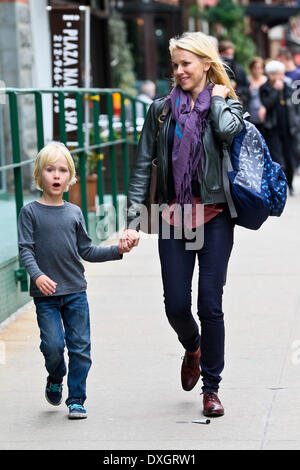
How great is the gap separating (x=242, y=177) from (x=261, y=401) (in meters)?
1.17

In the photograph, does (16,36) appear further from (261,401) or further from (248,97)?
(261,401)

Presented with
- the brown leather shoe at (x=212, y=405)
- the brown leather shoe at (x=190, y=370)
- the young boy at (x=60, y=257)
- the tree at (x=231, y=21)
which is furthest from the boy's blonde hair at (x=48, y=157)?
the tree at (x=231, y=21)

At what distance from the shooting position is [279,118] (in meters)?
14.9

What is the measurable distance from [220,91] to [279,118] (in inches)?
387

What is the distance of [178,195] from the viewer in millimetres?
5176

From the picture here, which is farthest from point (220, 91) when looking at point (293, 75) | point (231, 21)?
point (231, 21)

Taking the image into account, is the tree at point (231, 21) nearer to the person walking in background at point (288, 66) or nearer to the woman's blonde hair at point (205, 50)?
the person walking in background at point (288, 66)

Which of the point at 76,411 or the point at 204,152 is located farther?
the point at 76,411

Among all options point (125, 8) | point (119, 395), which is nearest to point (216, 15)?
point (125, 8)

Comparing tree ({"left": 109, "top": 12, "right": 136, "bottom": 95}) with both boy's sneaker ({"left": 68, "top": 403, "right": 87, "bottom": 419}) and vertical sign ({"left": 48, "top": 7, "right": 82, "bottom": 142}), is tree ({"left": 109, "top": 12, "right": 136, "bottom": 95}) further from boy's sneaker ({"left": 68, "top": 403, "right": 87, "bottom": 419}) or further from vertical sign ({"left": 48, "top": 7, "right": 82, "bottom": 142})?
boy's sneaker ({"left": 68, "top": 403, "right": 87, "bottom": 419})

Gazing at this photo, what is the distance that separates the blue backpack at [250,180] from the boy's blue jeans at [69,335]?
86 cm

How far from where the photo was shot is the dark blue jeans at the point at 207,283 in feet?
17.1

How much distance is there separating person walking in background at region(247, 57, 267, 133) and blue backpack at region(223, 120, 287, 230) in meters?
9.22

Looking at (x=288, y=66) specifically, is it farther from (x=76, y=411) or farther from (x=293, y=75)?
(x=76, y=411)
